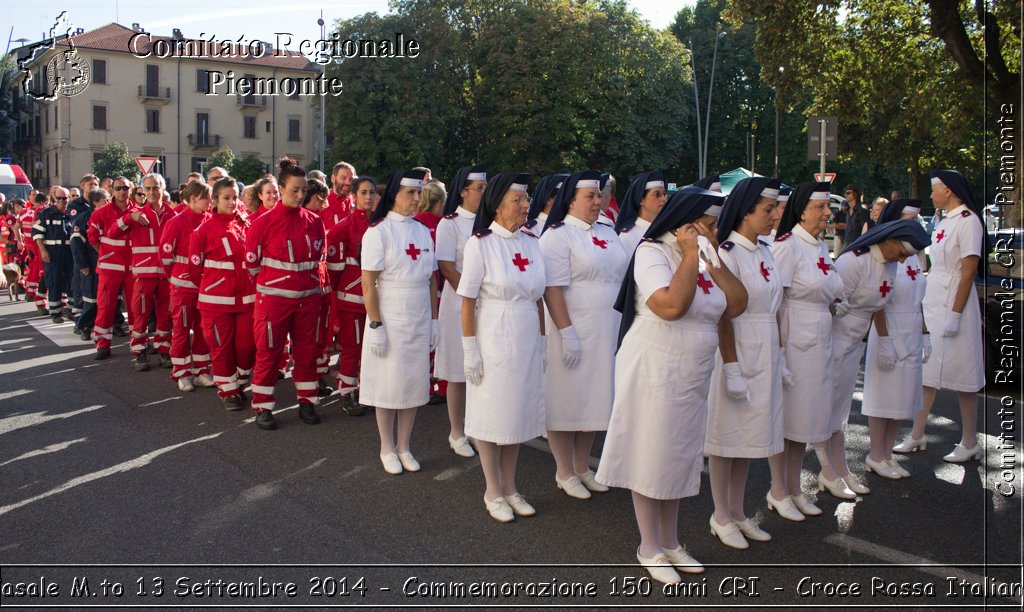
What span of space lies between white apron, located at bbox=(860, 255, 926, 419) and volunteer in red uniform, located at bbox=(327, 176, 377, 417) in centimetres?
438

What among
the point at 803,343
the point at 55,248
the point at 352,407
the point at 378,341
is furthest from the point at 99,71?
the point at 803,343

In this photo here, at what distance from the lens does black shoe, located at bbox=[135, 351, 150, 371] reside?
1088 centimetres

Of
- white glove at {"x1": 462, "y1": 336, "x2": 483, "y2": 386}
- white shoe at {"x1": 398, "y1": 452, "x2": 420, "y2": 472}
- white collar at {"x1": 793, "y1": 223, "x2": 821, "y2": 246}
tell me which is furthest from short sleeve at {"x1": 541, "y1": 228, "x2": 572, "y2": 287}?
white shoe at {"x1": 398, "y1": 452, "x2": 420, "y2": 472}

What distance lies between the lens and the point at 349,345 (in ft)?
28.5

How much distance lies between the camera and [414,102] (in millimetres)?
43250

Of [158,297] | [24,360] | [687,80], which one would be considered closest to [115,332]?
[24,360]

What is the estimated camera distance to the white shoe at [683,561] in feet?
15.9

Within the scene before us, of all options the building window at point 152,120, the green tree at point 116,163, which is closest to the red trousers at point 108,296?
the green tree at point 116,163

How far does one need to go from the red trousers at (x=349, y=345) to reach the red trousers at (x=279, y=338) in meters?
0.37

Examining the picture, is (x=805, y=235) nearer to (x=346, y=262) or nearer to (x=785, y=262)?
(x=785, y=262)

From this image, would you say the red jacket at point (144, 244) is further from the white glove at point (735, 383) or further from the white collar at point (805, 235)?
the white glove at point (735, 383)

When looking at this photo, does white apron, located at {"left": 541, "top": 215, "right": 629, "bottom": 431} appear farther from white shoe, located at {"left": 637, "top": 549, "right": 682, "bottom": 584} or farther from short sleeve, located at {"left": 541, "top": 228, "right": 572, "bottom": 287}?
white shoe, located at {"left": 637, "top": 549, "right": 682, "bottom": 584}

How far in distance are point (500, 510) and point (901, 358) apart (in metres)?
3.06

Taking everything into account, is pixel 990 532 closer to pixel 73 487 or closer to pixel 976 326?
pixel 976 326
